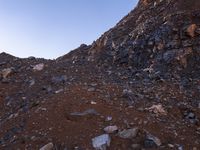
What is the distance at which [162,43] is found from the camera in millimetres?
18375

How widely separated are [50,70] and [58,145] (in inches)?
273

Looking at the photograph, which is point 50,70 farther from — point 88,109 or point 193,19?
point 193,19

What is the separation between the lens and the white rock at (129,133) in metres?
11.0

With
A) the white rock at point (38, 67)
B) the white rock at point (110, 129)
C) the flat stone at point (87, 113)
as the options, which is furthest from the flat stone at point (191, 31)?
the white rock at point (110, 129)

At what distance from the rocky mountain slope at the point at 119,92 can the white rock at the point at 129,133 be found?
3cm

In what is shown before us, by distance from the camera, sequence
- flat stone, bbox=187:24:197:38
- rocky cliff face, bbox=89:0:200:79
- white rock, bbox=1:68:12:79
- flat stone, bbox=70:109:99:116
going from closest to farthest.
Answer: flat stone, bbox=70:109:99:116 → rocky cliff face, bbox=89:0:200:79 → white rock, bbox=1:68:12:79 → flat stone, bbox=187:24:197:38

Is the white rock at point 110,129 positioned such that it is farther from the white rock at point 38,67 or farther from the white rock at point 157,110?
the white rock at point 38,67

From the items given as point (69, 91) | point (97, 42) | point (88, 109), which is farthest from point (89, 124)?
point (97, 42)

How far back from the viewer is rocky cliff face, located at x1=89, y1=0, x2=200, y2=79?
1727cm

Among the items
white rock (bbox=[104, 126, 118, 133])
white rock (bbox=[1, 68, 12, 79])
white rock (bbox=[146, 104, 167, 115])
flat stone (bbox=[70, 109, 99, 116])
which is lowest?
white rock (bbox=[104, 126, 118, 133])

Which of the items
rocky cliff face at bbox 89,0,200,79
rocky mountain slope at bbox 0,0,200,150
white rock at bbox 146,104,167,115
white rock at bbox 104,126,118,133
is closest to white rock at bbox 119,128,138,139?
rocky mountain slope at bbox 0,0,200,150

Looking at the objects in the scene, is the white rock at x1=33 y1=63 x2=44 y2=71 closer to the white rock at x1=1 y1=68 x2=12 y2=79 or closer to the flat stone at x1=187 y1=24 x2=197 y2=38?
the white rock at x1=1 y1=68 x2=12 y2=79

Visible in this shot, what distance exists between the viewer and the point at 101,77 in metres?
16.6

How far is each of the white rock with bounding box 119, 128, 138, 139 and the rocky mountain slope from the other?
28mm
